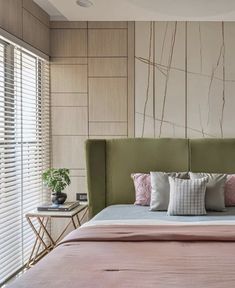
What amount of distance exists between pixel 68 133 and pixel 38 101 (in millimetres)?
491

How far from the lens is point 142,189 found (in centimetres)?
371

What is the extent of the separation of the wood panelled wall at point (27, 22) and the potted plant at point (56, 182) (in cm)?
130

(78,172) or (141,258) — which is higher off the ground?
(78,172)

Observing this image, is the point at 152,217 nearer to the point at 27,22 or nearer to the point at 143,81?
the point at 143,81

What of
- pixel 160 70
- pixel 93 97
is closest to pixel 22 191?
pixel 93 97

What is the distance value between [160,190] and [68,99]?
1511 mm

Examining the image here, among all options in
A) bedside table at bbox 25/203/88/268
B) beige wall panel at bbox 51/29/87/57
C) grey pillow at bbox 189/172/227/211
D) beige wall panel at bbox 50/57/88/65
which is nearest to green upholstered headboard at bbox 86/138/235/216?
bedside table at bbox 25/203/88/268

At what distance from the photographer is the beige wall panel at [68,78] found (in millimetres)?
4199

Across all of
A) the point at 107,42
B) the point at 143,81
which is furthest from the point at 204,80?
the point at 107,42

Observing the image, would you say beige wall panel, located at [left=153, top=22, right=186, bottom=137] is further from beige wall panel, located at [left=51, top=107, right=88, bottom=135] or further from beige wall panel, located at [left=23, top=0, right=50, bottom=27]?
beige wall panel, located at [left=23, top=0, right=50, bottom=27]

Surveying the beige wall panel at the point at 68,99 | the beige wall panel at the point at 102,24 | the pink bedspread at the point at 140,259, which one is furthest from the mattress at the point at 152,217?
the beige wall panel at the point at 102,24

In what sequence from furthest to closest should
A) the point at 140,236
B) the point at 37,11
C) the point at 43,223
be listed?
the point at 43,223
the point at 37,11
the point at 140,236

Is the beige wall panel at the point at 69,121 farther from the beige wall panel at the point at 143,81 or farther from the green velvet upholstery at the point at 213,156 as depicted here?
the green velvet upholstery at the point at 213,156

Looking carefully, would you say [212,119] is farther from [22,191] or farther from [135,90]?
[22,191]
